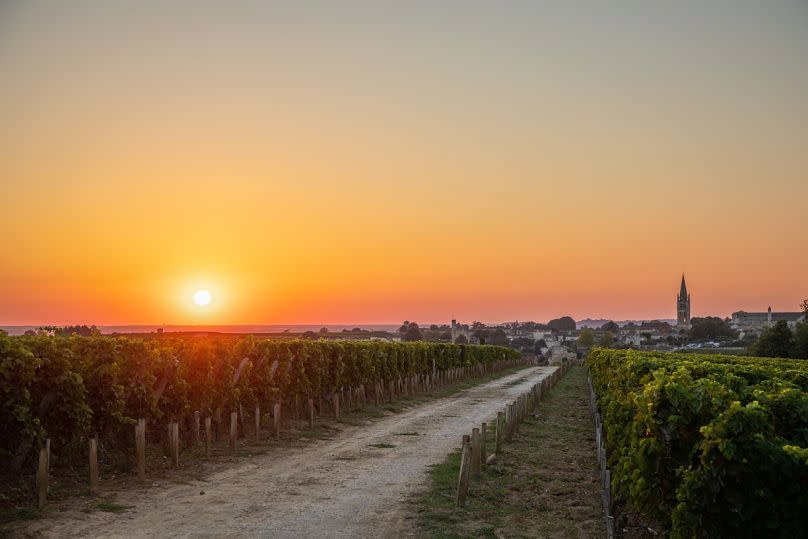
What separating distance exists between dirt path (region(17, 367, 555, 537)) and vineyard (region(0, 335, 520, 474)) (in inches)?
107

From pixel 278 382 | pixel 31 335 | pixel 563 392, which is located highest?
pixel 31 335

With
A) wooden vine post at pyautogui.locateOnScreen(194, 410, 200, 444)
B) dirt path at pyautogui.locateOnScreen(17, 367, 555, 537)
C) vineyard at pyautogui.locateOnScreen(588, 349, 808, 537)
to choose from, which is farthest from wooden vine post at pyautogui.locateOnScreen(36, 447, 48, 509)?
vineyard at pyautogui.locateOnScreen(588, 349, 808, 537)

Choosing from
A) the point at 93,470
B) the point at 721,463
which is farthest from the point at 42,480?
the point at 721,463

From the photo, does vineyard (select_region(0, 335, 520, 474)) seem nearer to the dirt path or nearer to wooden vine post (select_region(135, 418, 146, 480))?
wooden vine post (select_region(135, 418, 146, 480))

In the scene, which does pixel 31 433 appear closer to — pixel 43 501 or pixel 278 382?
pixel 43 501

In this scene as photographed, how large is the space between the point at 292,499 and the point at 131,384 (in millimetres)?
6806

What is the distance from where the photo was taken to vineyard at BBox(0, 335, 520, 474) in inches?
624

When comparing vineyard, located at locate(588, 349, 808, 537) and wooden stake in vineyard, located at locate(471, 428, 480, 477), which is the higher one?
vineyard, located at locate(588, 349, 808, 537)

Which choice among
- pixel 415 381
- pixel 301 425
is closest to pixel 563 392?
pixel 415 381

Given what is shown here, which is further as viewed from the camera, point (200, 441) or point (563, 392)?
point (563, 392)

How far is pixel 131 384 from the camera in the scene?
19.7 meters

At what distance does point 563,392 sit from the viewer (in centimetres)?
5475

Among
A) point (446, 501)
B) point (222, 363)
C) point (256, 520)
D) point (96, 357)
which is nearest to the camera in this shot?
point (256, 520)

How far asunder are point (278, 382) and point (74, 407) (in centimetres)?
1227
